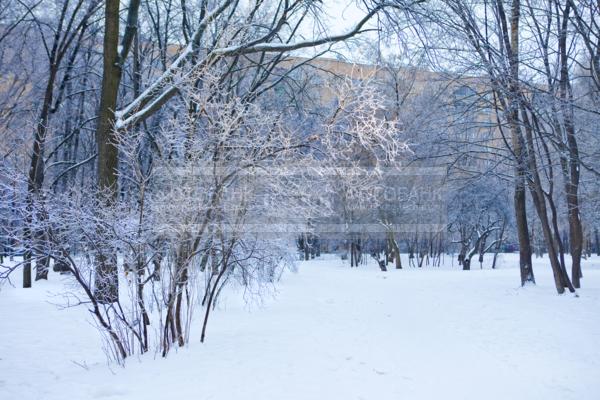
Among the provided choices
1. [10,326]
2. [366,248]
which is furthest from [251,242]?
[366,248]

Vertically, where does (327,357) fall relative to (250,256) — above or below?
below

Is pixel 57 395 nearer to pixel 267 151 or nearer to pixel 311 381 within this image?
pixel 311 381

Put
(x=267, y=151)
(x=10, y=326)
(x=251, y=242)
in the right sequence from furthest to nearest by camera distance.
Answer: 1. (x=10, y=326)
2. (x=251, y=242)
3. (x=267, y=151)

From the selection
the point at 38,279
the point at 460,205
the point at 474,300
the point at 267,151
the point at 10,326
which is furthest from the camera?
the point at 460,205

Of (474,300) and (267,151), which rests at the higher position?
(267,151)

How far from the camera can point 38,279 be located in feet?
44.2

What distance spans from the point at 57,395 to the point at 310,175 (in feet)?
11.7

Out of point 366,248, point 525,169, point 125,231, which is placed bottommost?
point 366,248

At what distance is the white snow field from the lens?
4.13 m

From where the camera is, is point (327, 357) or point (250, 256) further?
point (250, 256)

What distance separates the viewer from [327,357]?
5.21 meters

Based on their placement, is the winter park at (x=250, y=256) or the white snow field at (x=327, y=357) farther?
the winter park at (x=250, y=256)

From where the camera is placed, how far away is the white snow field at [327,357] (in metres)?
4.13

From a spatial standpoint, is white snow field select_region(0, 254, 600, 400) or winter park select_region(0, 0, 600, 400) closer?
white snow field select_region(0, 254, 600, 400)
